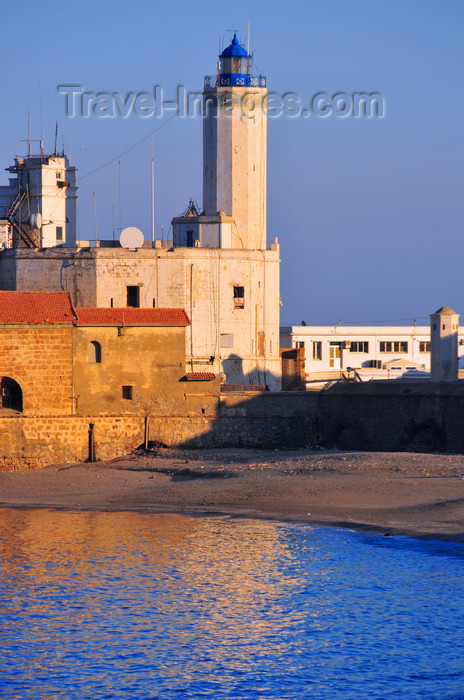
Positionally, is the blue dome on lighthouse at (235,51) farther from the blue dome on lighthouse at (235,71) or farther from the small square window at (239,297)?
the small square window at (239,297)

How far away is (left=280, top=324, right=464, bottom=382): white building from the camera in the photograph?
59.4 m

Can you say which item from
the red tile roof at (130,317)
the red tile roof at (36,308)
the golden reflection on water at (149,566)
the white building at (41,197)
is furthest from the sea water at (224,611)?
the white building at (41,197)

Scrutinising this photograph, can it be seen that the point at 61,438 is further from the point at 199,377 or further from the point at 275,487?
the point at 275,487

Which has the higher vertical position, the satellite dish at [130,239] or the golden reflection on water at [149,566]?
the satellite dish at [130,239]

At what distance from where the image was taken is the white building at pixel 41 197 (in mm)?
52375

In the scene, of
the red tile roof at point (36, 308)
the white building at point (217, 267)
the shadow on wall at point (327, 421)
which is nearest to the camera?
the shadow on wall at point (327, 421)

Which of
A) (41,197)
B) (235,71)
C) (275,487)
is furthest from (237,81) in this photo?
(275,487)

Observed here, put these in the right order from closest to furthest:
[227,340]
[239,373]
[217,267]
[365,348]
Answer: [217,267] → [227,340] → [239,373] → [365,348]

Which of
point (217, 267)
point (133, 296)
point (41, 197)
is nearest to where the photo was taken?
point (133, 296)

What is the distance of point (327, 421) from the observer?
107 ft

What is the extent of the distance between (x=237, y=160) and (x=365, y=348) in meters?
20.3

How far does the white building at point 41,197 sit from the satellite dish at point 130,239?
32.7 feet

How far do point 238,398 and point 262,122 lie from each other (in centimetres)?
1777

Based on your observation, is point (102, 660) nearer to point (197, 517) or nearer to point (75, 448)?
point (197, 517)
